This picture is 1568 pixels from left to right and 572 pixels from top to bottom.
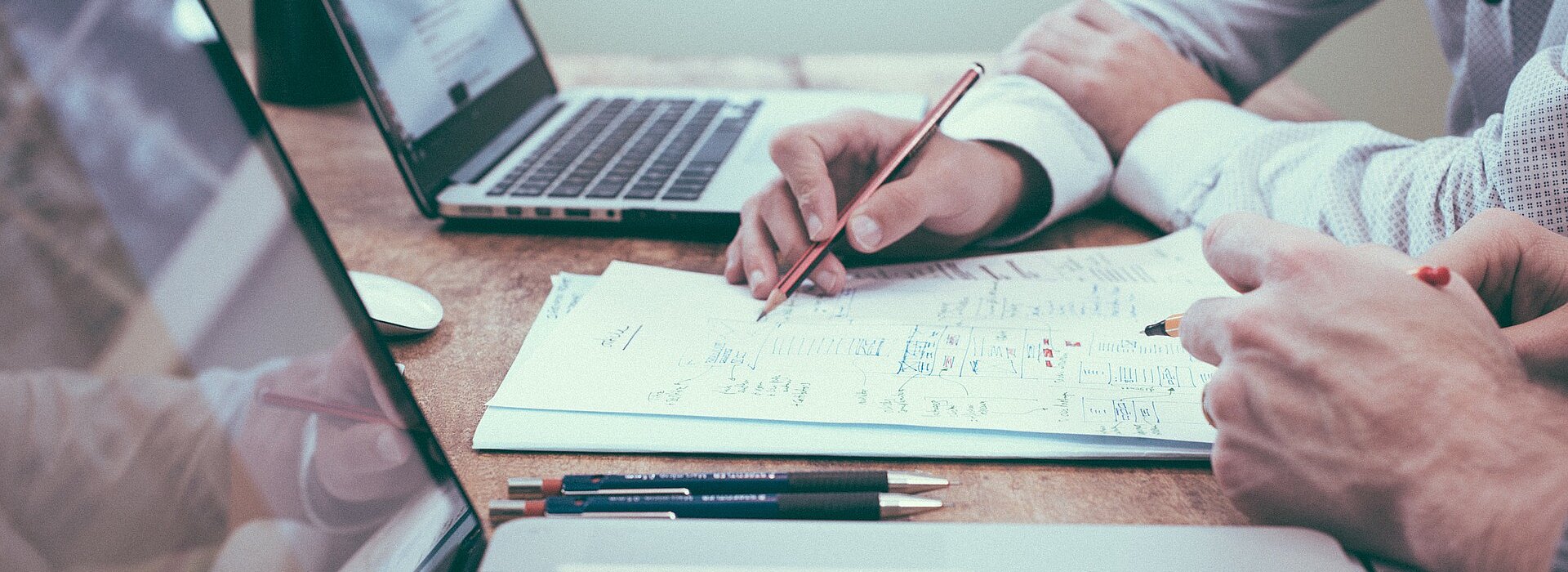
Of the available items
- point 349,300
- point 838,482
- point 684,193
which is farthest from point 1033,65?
point 349,300

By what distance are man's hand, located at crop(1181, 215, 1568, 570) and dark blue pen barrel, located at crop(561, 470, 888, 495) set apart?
0.15 metres

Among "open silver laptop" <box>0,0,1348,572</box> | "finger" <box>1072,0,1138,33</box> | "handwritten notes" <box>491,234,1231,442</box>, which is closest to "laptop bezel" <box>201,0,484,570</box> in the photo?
"open silver laptop" <box>0,0,1348,572</box>

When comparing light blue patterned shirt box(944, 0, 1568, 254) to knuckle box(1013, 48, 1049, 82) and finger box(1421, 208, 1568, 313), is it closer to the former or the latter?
knuckle box(1013, 48, 1049, 82)

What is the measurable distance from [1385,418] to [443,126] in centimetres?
68

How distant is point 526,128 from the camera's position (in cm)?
90

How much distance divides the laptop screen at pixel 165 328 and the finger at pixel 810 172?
32 centimetres

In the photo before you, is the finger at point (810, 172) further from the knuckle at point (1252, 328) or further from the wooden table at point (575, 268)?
the knuckle at point (1252, 328)

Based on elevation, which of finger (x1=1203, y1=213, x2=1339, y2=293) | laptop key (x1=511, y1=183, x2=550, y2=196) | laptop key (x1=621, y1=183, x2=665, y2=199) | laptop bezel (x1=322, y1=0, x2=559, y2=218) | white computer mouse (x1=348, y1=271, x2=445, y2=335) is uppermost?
laptop bezel (x1=322, y1=0, x2=559, y2=218)

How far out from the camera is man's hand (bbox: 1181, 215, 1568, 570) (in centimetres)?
34

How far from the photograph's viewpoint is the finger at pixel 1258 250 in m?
0.39

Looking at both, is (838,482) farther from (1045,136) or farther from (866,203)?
(1045,136)

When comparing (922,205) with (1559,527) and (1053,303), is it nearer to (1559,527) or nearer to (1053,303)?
(1053,303)

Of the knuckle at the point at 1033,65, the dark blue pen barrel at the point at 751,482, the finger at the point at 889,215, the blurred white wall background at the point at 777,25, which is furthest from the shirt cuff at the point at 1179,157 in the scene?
the blurred white wall background at the point at 777,25

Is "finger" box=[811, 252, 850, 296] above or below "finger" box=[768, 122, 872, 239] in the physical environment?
below
